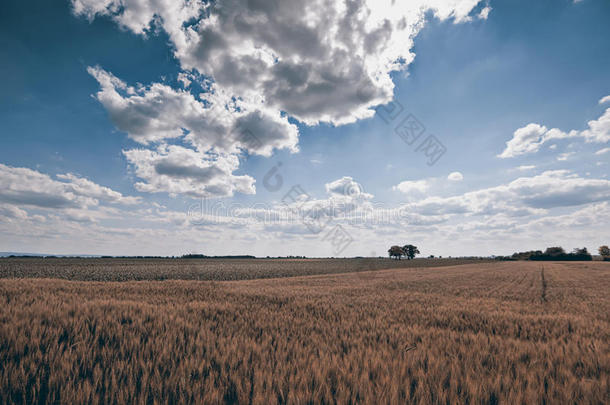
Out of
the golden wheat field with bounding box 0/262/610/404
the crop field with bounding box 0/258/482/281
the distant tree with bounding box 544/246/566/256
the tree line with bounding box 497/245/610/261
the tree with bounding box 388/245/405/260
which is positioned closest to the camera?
the golden wheat field with bounding box 0/262/610/404

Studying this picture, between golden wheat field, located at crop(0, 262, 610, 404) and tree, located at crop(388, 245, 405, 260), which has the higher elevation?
golden wheat field, located at crop(0, 262, 610, 404)

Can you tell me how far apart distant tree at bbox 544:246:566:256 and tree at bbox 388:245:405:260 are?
3294 inches

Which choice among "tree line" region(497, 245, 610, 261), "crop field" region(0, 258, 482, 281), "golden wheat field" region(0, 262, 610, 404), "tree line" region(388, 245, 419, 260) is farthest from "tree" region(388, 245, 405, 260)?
"golden wheat field" region(0, 262, 610, 404)

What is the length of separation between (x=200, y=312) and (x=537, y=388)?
7054 millimetres

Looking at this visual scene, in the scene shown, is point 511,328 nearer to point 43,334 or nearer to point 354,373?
point 354,373

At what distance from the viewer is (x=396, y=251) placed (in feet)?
613

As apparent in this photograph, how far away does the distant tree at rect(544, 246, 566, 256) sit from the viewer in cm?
14986

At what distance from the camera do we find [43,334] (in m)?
4.49

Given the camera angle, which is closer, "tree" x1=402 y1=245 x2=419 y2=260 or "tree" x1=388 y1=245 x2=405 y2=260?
"tree" x1=388 y1=245 x2=405 y2=260

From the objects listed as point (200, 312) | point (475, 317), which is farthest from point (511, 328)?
point (200, 312)

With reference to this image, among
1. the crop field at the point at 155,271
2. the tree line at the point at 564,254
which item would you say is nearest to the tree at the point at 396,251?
the tree line at the point at 564,254

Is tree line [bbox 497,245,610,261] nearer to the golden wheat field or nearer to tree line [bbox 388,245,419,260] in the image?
tree line [bbox 388,245,419,260]

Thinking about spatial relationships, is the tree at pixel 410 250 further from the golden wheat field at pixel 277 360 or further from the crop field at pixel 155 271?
the golden wheat field at pixel 277 360

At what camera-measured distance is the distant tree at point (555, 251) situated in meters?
150
